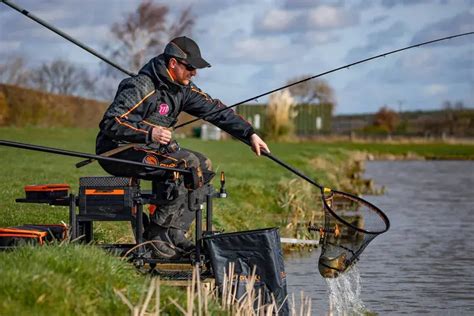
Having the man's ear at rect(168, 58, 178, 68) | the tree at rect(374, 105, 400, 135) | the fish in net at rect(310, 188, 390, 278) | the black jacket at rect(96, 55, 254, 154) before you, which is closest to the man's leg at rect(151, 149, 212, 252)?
the black jacket at rect(96, 55, 254, 154)

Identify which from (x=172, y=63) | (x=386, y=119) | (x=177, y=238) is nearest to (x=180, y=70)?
(x=172, y=63)

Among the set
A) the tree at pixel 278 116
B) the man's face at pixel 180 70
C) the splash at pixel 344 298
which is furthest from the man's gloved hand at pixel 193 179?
the tree at pixel 278 116

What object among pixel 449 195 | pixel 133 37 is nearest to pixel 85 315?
pixel 449 195

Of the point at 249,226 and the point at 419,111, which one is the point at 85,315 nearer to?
the point at 249,226

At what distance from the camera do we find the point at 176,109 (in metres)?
10.1

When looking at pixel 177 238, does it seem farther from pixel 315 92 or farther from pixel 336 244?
pixel 315 92

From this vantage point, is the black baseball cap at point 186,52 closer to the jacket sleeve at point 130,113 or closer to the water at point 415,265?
the jacket sleeve at point 130,113

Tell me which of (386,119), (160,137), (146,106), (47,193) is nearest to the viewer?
(160,137)

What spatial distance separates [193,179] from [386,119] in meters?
92.0

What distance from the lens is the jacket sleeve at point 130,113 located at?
9516 mm

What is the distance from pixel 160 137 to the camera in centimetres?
948

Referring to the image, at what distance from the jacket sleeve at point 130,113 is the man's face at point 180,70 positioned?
22 cm

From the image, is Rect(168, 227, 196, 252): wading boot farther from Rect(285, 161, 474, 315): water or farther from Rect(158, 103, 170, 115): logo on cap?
Rect(285, 161, 474, 315): water

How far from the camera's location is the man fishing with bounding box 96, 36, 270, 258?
31.4 feet
